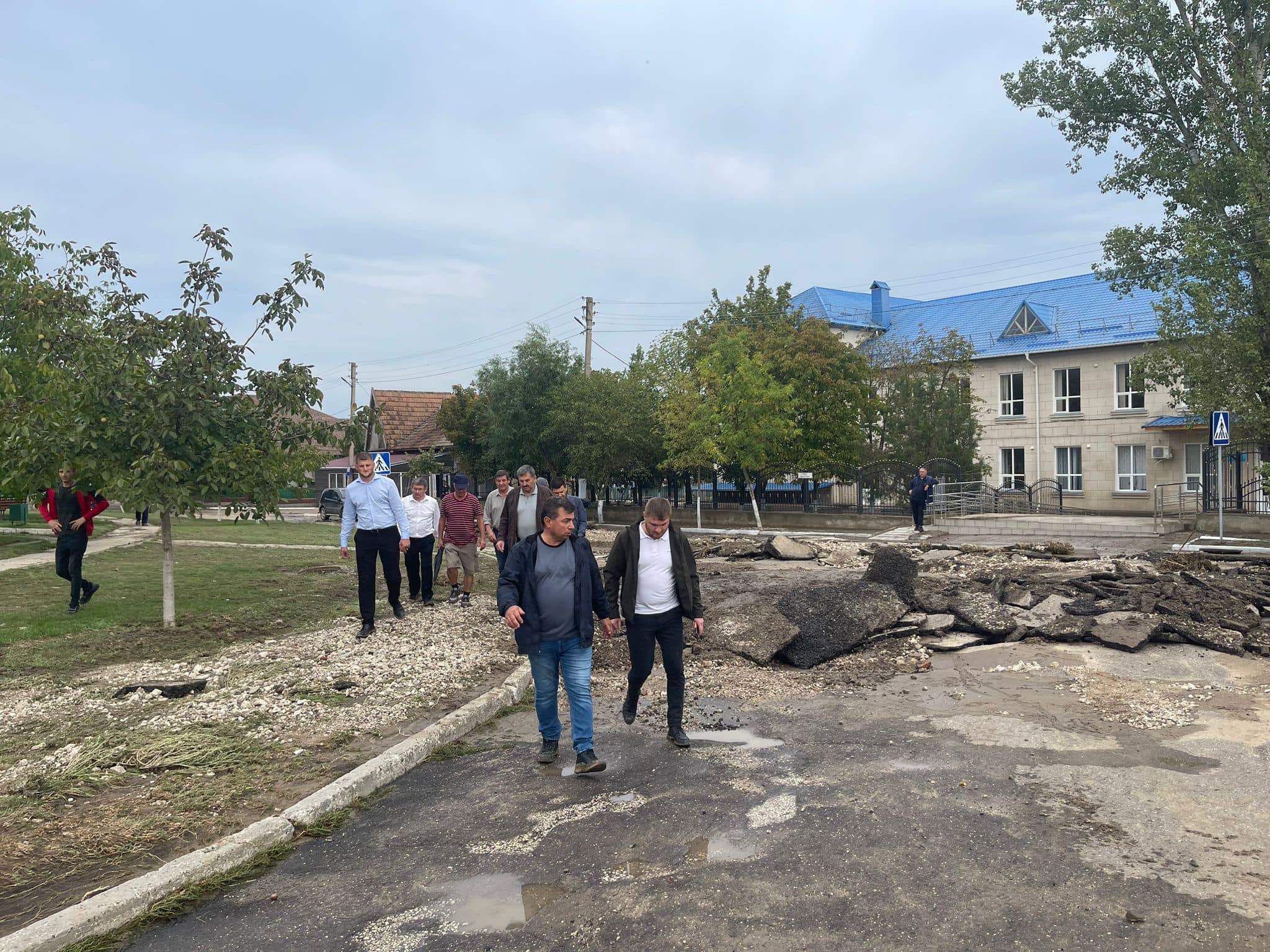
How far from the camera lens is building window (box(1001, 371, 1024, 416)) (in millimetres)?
44750

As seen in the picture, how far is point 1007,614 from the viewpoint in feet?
34.8

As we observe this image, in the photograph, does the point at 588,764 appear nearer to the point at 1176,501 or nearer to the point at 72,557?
the point at 72,557

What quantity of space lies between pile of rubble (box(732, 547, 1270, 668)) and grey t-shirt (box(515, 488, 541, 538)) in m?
2.63

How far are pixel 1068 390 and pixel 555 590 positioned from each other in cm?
4199

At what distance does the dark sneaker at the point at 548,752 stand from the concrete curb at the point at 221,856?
32.3 inches

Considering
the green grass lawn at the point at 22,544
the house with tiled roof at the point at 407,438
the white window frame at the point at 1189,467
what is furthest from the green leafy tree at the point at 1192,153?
the house with tiled roof at the point at 407,438

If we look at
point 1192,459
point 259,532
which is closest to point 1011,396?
point 1192,459

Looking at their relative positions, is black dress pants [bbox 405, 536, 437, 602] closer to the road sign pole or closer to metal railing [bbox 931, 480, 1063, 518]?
the road sign pole

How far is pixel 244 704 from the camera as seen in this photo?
23.9ft

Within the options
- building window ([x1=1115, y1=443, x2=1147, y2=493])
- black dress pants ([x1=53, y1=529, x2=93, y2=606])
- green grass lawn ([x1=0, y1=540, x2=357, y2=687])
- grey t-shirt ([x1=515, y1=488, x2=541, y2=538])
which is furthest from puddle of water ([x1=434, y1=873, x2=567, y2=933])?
building window ([x1=1115, y1=443, x2=1147, y2=493])

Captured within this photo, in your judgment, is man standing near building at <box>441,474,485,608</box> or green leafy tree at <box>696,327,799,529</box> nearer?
man standing near building at <box>441,474,485,608</box>

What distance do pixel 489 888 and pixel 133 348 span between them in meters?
7.61

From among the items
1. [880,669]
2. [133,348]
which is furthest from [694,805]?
[133,348]

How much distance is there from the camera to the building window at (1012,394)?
44750mm
